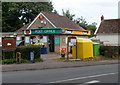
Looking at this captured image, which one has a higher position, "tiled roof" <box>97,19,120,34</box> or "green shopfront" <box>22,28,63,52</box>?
"tiled roof" <box>97,19,120,34</box>

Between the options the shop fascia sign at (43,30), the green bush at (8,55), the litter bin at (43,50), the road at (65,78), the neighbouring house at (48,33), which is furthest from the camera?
the neighbouring house at (48,33)

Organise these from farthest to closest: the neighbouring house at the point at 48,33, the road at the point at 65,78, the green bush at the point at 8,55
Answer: the neighbouring house at the point at 48,33 → the green bush at the point at 8,55 → the road at the point at 65,78

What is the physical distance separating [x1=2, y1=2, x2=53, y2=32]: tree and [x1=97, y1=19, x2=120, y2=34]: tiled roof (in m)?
14.1

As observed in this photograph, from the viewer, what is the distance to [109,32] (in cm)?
4047

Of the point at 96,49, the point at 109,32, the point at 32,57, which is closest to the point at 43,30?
the point at 96,49

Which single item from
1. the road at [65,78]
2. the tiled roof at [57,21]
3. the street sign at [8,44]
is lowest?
the road at [65,78]

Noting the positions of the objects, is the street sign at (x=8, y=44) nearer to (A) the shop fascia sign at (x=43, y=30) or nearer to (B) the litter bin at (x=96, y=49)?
(B) the litter bin at (x=96, y=49)

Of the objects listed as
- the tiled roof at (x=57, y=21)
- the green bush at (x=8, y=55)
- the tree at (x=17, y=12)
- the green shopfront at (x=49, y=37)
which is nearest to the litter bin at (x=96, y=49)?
the green shopfront at (x=49, y=37)

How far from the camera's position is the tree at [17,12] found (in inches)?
1732

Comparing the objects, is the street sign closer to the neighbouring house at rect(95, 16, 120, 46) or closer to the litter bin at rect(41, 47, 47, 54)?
the litter bin at rect(41, 47, 47, 54)

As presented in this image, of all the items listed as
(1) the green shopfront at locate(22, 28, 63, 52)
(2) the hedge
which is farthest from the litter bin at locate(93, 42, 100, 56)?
→ (1) the green shopfront at locate(22, 28, 63, 52)

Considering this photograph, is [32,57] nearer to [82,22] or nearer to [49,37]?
[49,37]

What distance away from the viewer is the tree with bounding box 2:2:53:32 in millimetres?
43994

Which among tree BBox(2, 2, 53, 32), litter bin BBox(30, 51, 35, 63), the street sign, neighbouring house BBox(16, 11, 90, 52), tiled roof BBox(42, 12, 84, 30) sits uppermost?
tree BBox(2, 2, 53, 32)
